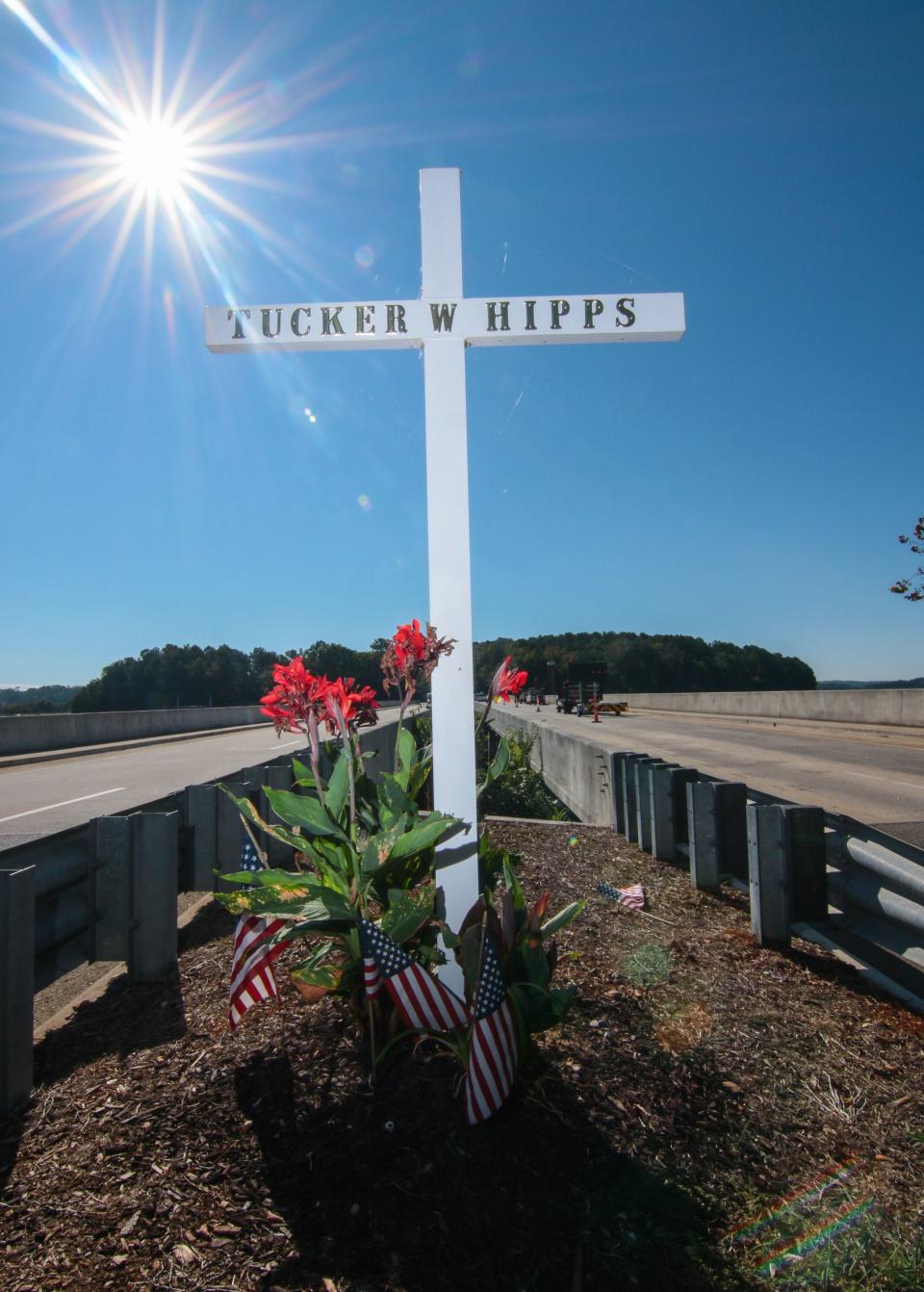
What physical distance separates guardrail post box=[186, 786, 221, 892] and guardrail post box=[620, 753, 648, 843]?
143 inches

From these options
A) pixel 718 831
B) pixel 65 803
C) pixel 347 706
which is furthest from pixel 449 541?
pixel 65 803

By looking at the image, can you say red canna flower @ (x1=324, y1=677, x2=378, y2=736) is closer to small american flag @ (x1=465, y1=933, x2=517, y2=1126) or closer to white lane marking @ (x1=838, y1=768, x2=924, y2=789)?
small american flag @ (x1=465, y1=933, x2=517, y2=1126)

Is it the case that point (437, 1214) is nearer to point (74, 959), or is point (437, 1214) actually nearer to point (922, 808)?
point (74, 959)

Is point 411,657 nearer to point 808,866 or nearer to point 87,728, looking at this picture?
point 808,866

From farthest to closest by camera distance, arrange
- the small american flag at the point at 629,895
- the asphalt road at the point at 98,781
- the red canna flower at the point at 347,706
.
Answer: the asphalt road at the point at 98,781
the small american flag at the point at 629,895
the red canna flower at the point at 347,706

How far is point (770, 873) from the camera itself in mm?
4031

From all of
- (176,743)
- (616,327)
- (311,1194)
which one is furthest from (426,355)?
(176,743)

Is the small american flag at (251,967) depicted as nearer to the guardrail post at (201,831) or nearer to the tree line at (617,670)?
the guardrail post at (201,831)

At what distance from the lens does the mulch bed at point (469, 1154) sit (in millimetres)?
1916

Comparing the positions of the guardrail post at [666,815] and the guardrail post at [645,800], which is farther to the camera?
the guardrail post at [645,800]

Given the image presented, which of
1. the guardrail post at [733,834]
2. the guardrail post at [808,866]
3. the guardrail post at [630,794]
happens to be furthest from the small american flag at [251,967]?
the guardrail post at [630,794]

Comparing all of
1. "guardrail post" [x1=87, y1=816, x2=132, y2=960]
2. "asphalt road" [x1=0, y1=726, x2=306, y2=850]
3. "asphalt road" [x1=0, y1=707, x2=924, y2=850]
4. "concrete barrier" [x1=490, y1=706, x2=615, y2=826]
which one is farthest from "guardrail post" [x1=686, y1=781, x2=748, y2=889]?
"asphalt road" [x1=0, y1=726, x2=306, y2=850]

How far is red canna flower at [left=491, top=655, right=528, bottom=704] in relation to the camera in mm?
3119

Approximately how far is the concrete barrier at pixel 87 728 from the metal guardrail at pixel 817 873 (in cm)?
2474
